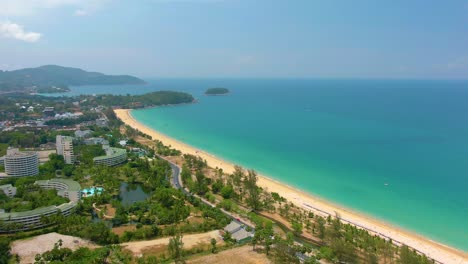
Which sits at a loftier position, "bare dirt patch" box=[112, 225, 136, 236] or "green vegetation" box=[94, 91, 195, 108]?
"green vegetation" box=[94, 91, 195, 108]

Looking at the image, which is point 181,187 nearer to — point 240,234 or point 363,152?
point 240,234

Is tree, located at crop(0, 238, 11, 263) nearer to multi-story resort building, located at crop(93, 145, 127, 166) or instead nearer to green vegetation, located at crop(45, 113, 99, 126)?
multi-story resort building, located at crop(93, 145, 127, 166)

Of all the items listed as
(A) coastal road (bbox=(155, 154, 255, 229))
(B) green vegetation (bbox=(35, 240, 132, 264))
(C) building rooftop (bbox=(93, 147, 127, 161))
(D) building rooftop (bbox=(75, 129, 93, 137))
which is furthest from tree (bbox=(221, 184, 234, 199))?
(D) building rooftop (bbox=(75, 129, 93, 137))

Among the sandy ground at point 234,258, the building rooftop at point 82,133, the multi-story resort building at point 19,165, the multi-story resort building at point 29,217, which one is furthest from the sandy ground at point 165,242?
the building rooftop at point 82,133

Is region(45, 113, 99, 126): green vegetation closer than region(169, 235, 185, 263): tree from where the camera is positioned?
No

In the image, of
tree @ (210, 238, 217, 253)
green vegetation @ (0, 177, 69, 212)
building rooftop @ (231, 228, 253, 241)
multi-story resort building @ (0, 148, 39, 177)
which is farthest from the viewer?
multi-story resort building @ (0, 148, 39, 177)

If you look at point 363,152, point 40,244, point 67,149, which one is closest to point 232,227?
point 40,244
